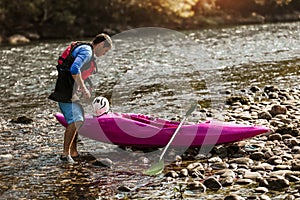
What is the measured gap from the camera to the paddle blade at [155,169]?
6.07m

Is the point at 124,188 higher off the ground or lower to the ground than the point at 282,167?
lower

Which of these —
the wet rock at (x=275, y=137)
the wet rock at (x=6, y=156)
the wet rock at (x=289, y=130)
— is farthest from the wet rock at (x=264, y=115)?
the wet rock at (x=6, y=156)

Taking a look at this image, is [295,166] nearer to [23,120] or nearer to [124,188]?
[124,188]

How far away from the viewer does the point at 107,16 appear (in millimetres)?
37656

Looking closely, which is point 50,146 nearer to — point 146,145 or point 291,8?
point 146,145

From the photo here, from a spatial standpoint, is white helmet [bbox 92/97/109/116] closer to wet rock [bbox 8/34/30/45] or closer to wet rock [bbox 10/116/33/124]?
wet rock [bbox 10/116/33/124]

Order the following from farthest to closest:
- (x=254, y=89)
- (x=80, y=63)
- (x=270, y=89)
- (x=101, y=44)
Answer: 1. (x=254, y=89)
2. (x=270, y=89)
3. (x=101, y=44)
4. (x=80, y=63)

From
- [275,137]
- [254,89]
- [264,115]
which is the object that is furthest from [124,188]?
[254,89]

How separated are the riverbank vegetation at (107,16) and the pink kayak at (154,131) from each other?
76.8 feet

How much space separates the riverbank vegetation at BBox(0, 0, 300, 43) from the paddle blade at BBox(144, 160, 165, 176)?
24.6 m

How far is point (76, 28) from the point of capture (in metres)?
34.6

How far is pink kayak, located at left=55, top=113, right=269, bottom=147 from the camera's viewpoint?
6781 millimetres

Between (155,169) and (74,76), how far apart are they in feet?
5.10

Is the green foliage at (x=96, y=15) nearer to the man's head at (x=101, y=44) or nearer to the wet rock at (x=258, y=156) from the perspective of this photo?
the man's head at (x=101, y=44)
